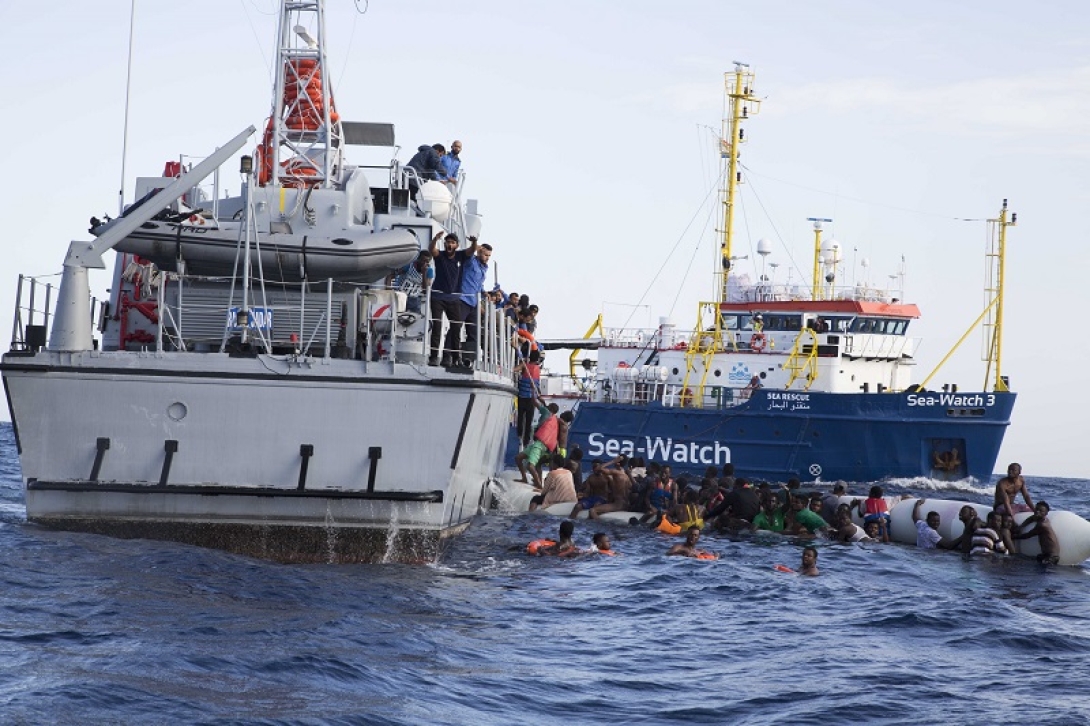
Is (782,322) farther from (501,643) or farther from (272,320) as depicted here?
(501,643)

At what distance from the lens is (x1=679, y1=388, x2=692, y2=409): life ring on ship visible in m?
34.7

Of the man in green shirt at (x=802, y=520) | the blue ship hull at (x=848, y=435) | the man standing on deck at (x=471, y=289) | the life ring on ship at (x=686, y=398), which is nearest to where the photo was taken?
the man standing on deck at (x=471, y=289)

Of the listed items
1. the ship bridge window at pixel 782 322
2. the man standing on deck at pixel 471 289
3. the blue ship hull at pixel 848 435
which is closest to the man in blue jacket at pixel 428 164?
the man standing on deck at pixel 471 289

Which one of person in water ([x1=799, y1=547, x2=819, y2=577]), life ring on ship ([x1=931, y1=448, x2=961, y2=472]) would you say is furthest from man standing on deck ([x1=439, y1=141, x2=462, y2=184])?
life ring on ship ([x1=931, y1=448, x2=961, y2=472])

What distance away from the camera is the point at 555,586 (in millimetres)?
13906

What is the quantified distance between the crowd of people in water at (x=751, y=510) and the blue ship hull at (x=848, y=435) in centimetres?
984

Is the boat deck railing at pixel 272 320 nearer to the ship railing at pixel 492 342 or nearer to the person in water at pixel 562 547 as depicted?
the ship railing at pixel 492 342

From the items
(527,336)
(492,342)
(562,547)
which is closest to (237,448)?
(492,342)

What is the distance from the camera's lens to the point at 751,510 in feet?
65.3

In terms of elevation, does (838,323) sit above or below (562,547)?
above

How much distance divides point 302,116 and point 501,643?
8862 millimetres

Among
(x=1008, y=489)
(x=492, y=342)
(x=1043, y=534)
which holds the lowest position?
(x=1043, y=534)

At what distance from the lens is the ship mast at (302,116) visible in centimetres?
1606

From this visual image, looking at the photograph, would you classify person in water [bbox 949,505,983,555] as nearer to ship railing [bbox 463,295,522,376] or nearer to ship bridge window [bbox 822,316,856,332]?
ship railing [bbox 463,295,522,376]
